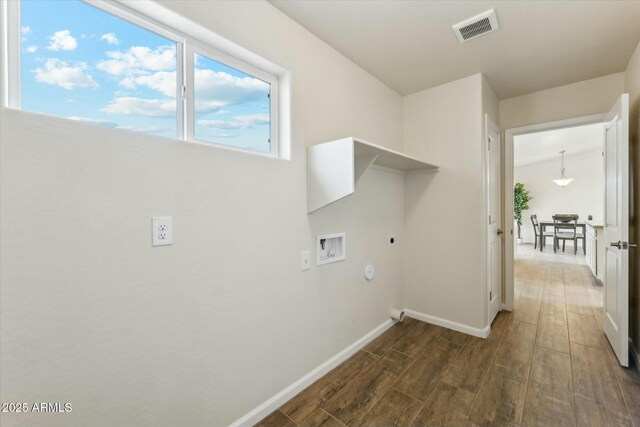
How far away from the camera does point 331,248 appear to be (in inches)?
82.9

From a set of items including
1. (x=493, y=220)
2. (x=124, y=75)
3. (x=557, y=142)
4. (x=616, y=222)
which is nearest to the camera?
(x=124, y=75)

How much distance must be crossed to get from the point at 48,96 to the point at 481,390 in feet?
9.22

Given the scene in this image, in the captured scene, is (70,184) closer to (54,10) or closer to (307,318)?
(54,10)

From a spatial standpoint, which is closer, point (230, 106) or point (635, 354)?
point (230, 106)

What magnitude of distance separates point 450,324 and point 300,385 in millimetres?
1716

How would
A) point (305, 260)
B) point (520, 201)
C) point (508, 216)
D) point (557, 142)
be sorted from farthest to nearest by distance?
point (520, 201) → point (557, 142) → point (508, 216) → point (305, 260)

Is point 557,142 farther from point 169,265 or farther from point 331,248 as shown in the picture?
point 169,265

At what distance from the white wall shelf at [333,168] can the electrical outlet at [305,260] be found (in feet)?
0.99

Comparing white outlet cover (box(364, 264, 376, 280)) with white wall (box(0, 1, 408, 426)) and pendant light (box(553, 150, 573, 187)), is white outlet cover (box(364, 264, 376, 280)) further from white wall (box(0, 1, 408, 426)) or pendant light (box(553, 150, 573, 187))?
pendant light (box(553, 150, 573, 187))

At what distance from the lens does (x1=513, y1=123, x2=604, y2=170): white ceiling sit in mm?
5211

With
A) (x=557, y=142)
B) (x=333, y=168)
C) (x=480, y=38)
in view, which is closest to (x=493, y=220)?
(x=480, y=38)

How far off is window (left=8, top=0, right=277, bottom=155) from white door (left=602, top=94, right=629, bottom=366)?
2679mm

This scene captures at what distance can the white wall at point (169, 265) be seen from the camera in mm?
924

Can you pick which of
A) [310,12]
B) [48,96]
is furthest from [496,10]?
[48,96]
